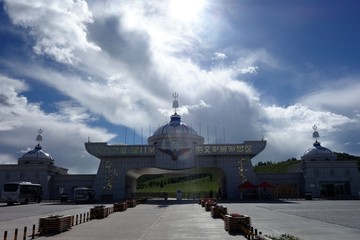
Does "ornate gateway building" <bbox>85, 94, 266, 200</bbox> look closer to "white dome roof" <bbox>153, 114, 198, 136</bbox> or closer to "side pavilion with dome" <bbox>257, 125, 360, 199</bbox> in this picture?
"white dome roof" <bbox>153, 114, 198, 136</bbox>

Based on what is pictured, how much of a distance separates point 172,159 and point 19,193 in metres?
23.0

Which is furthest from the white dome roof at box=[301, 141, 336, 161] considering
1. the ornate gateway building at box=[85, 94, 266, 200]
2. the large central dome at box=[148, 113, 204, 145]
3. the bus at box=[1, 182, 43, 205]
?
the bus at box=[1, 182, 43, 205]

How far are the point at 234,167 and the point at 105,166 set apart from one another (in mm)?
21644

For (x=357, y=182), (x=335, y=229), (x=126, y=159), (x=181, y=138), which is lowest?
(x=335, y=229)

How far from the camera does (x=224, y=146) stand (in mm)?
56219

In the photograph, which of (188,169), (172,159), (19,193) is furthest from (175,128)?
(19,193)

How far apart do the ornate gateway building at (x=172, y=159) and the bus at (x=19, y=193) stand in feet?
31.3

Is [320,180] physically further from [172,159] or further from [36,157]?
[36,157]

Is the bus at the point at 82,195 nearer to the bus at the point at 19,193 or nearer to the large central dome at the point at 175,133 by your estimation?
the bus at the point at 19,193

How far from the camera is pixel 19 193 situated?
1806 inches

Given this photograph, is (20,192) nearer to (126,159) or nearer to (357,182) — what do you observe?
(126,159)

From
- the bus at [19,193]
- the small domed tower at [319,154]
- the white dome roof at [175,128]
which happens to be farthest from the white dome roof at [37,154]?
the small domed tower at [319,154]

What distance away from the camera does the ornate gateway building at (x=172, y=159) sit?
5550cm

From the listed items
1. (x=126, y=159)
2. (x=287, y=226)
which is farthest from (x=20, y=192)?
(x=287, y=226)
